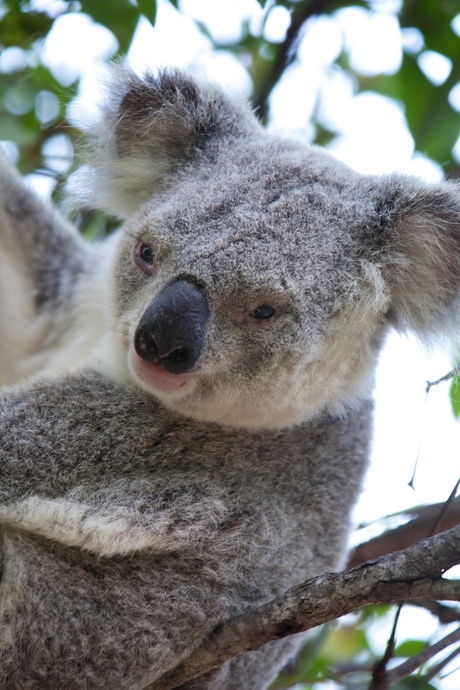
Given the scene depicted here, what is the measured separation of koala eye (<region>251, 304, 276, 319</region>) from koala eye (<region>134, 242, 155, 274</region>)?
44 cm

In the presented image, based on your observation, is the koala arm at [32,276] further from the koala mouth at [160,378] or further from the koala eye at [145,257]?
the koala mouth at [160,378]

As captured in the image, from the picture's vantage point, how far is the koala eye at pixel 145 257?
310 cm

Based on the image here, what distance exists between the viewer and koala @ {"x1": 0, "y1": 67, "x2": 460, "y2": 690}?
109 inches

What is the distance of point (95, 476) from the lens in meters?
Answer: 2.94

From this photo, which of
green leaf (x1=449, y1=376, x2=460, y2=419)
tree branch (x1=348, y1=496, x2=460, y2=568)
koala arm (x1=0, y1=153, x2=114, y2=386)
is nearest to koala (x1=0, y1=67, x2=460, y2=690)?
green leaf (x1=449, y1=376, x2=460, y2=419)

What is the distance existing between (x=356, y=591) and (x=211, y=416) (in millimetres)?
905

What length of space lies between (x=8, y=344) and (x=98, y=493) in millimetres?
1743

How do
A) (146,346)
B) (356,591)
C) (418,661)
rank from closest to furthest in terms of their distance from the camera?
(356,591) < (418,661) < (146,346)

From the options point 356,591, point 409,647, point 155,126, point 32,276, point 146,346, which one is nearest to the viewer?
point 356,591

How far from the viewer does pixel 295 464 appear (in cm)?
316

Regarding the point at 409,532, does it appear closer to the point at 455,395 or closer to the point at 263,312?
the point at 455,395

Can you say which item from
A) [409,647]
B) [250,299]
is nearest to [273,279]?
[250,299]

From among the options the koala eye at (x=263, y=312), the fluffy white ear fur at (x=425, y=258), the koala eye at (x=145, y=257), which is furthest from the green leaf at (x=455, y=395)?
the koala eye at (x=145, y=257)

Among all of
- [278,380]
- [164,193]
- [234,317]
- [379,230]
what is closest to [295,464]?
[278,380]
